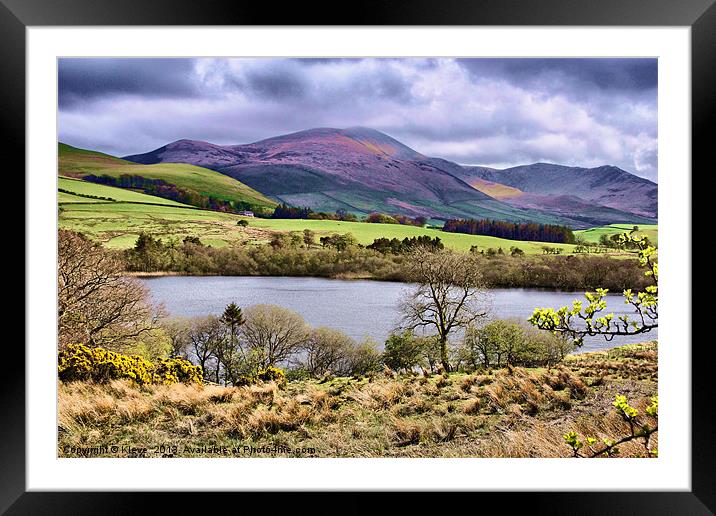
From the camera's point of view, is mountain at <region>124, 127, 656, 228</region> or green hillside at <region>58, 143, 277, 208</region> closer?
green hillside at <region>58, 143, 277, 208</region>

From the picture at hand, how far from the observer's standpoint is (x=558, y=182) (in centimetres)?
497

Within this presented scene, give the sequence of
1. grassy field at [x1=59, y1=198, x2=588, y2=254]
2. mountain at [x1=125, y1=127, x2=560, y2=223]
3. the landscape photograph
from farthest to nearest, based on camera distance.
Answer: mountain at [x1=125, y1=127, x2=560, y2=223], grassy field at [x1=59, y1=198, x2=588, y2=254], the landscape photograph

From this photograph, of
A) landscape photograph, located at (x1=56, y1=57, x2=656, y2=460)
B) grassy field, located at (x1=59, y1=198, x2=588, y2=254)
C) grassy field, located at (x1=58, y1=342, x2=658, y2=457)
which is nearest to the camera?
grassy field, located at (x1=58, y1=342, x2=658, y2=457)

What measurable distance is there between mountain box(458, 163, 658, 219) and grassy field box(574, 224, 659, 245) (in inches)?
4.1

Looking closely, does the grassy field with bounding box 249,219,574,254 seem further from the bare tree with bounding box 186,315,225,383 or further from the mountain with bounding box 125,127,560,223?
the bare tree with bounding box 186,315,225,383

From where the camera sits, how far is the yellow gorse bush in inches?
176

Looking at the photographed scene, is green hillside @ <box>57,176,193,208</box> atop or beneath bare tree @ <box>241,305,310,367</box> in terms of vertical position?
atop

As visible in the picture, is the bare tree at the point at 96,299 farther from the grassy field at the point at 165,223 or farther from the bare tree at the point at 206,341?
the bare tree at the point at 206,341

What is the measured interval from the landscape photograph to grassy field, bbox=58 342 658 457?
2 centimetres

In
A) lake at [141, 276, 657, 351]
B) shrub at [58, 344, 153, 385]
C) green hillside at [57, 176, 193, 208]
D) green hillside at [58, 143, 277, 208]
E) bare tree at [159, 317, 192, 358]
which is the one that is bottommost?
shrub at [58, 344, 153, 385]

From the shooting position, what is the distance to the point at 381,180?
Result: 5.07 metres

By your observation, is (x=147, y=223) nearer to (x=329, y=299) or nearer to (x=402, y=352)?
(x=329, y=299)

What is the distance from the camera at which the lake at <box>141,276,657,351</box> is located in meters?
4.71

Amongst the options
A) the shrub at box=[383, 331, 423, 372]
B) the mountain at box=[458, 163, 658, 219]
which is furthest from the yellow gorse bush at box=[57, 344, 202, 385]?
the mountain at box=[458, 163, 658, 219]
